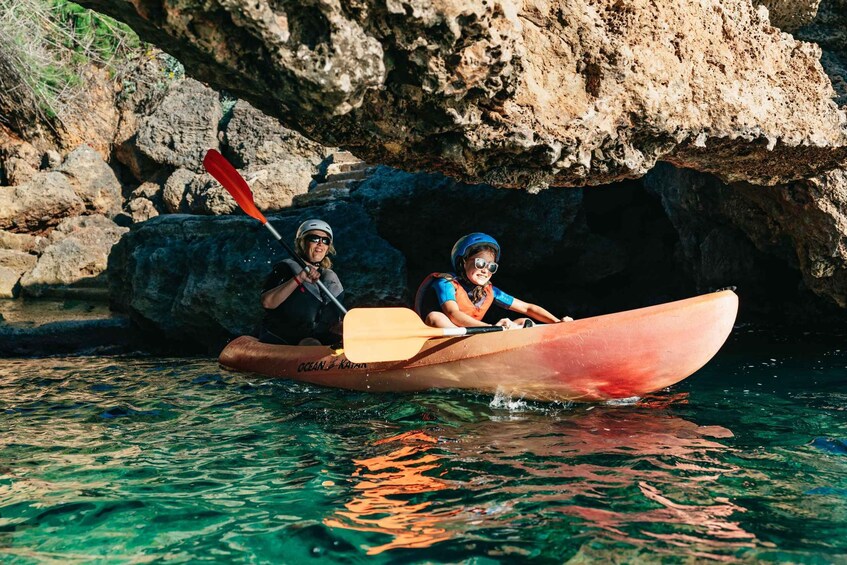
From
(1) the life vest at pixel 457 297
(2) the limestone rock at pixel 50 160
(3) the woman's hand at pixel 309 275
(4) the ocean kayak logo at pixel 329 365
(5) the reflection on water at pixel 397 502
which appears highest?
(2) the limestone rock at pixel 50 160

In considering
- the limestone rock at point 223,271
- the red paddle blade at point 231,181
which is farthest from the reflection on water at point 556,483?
the limestone rock at point 223,271

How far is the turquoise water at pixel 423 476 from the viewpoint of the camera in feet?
8.54

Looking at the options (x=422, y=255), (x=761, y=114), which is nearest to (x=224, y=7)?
(x=761, y=114)

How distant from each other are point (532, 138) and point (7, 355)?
6.17 m

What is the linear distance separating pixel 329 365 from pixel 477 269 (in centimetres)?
137

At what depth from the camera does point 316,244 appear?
6.44 m

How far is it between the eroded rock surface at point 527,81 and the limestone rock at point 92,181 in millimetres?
10369

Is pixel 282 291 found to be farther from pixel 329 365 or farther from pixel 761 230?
pixel 761 230

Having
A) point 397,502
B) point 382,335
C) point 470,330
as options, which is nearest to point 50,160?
point 382,335

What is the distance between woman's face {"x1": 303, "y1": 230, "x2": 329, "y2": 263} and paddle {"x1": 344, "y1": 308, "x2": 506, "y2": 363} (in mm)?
1413

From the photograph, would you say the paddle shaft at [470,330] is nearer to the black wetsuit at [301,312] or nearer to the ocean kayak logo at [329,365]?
the ocean kayak logo at [329,365]

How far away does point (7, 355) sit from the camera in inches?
301

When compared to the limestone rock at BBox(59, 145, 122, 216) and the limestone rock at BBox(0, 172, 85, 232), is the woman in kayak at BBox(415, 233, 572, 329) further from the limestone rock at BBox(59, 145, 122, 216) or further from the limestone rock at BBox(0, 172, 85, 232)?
the limestone rock at BBox(59, 145, 122, 216)

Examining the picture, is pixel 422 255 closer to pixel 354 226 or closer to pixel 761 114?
pixel 354 226
